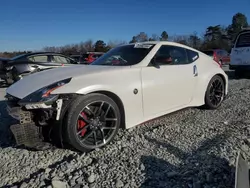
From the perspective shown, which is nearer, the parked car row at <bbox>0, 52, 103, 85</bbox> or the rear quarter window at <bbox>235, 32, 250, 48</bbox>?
the parked car row at <bbox>0, 52, 103, 85</bbox>

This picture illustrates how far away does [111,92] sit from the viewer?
320cm

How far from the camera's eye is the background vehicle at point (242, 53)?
9.52 metres

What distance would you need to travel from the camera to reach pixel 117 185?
2.33 metres

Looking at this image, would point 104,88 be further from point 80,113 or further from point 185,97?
point 185,97

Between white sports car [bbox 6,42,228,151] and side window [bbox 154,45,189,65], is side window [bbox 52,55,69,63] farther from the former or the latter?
side window [bbox 154,45,189,65]

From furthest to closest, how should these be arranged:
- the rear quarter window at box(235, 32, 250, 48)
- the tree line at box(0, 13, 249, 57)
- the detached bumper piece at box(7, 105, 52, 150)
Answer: the tree line at box(0, 13, 249, 57) → the rear quarter window at box(235, 32, 250, 48) → the detached bumper piece at box(7, 105, 52, 150)

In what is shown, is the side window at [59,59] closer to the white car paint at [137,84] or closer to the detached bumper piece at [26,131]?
the white car paint at [137,84]

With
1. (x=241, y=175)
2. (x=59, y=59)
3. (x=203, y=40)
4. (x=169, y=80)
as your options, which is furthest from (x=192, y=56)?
(x=203, y=40)

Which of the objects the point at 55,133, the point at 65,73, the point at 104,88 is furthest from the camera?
the point at 65,73

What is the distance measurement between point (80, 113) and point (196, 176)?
1.46 metres

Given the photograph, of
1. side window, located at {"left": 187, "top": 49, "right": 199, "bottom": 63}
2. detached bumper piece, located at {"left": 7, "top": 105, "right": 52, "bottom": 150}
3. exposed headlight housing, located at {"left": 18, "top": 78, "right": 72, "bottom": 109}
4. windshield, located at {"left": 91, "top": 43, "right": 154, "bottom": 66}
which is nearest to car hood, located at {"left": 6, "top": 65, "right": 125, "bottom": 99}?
exposed headlight housing, located at {"left": 18, "top": 78, "right": 72, "bottom": 109}

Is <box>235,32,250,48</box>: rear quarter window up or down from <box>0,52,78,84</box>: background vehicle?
up

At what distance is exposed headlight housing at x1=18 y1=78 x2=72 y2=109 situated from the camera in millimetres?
2740

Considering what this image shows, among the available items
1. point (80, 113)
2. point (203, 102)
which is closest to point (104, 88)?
point (80, 113)
